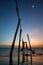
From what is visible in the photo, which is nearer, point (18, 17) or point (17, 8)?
point (17, 8)

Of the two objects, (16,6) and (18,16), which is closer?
(16,6)

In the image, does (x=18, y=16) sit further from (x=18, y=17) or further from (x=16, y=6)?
(x=16, y=6)

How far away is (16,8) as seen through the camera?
322 inches

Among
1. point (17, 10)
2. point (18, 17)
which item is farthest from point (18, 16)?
point (17, 10)

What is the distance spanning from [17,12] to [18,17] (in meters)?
0.40

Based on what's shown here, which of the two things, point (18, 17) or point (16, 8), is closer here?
point (16, 8)

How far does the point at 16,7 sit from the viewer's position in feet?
26.5

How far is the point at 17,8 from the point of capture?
8133 millimetres

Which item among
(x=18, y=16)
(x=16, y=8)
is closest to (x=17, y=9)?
(x=16, y=8)

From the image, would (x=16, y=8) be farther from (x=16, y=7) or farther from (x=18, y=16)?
(x=18, y=16)

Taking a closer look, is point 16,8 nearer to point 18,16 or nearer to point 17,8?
point 17,8

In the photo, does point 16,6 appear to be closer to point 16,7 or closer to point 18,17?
point 16,7

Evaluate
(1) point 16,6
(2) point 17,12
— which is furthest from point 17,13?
(1) point 16,6

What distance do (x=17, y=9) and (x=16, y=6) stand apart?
27cm
